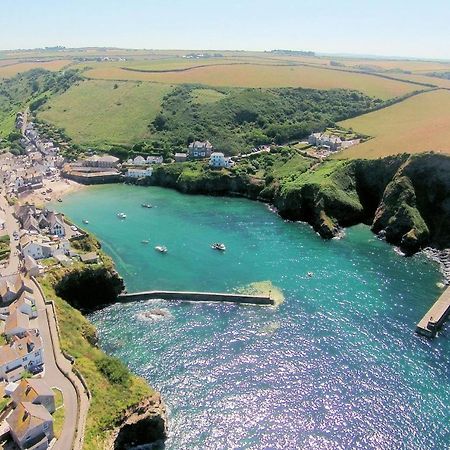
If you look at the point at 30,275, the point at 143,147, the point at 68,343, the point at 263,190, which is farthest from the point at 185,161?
the point at 68,343

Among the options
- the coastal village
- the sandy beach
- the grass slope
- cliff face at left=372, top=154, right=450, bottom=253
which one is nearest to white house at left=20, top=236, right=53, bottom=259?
the coastal village

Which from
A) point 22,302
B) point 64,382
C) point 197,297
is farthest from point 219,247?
point 64,382

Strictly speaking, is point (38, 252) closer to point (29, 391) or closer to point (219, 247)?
point (219, 247)

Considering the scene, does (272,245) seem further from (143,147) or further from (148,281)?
(143,147)

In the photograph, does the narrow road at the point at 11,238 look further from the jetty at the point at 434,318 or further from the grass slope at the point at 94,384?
the jetty at the point at 434,318

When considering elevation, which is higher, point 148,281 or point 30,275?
point 30,275

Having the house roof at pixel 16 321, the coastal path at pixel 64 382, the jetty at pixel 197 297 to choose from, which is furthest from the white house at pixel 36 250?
the house roof at pixel 16 321

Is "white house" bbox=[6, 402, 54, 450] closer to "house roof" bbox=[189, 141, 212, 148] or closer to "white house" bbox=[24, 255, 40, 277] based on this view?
"white house" bbox=[24, 255, 40, 277]
